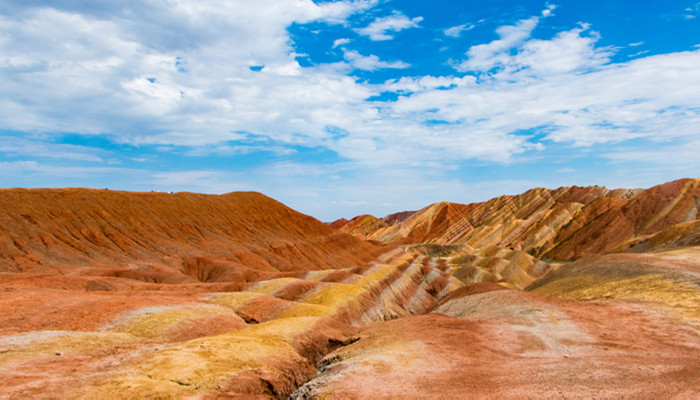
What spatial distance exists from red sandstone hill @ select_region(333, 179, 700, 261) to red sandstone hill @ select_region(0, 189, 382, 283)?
5667 cm

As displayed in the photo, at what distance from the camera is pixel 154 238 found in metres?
72.0

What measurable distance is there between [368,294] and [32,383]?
32742 mm

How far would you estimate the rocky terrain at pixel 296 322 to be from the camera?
16297mm

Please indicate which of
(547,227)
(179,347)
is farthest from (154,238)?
(547,227)

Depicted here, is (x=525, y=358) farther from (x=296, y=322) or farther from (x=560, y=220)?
(x=560, y=220)

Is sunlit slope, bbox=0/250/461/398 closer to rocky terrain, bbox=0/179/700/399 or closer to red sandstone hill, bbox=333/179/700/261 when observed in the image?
rocky terrain, bbox=0/179/700/399

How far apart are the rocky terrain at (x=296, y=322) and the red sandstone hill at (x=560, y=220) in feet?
101

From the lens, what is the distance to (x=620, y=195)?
142375 mm

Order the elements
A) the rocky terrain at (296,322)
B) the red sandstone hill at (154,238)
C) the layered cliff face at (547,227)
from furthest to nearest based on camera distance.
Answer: the layered cliff face at (547,227) < the red sandstone hill at (154,238) < the rocky terrain at (296,322)

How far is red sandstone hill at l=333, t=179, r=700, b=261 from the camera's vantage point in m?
105

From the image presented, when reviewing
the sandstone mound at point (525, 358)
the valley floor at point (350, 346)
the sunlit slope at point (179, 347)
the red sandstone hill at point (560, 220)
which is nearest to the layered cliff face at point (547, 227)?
the red sandstone hill at point (560, 220)

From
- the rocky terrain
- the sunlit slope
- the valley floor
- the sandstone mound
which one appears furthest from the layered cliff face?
the sunlit slope

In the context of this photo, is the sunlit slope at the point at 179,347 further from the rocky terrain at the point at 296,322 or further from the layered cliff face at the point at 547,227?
the layered cliff face at the point at 547,227

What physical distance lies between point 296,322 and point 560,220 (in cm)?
12360
